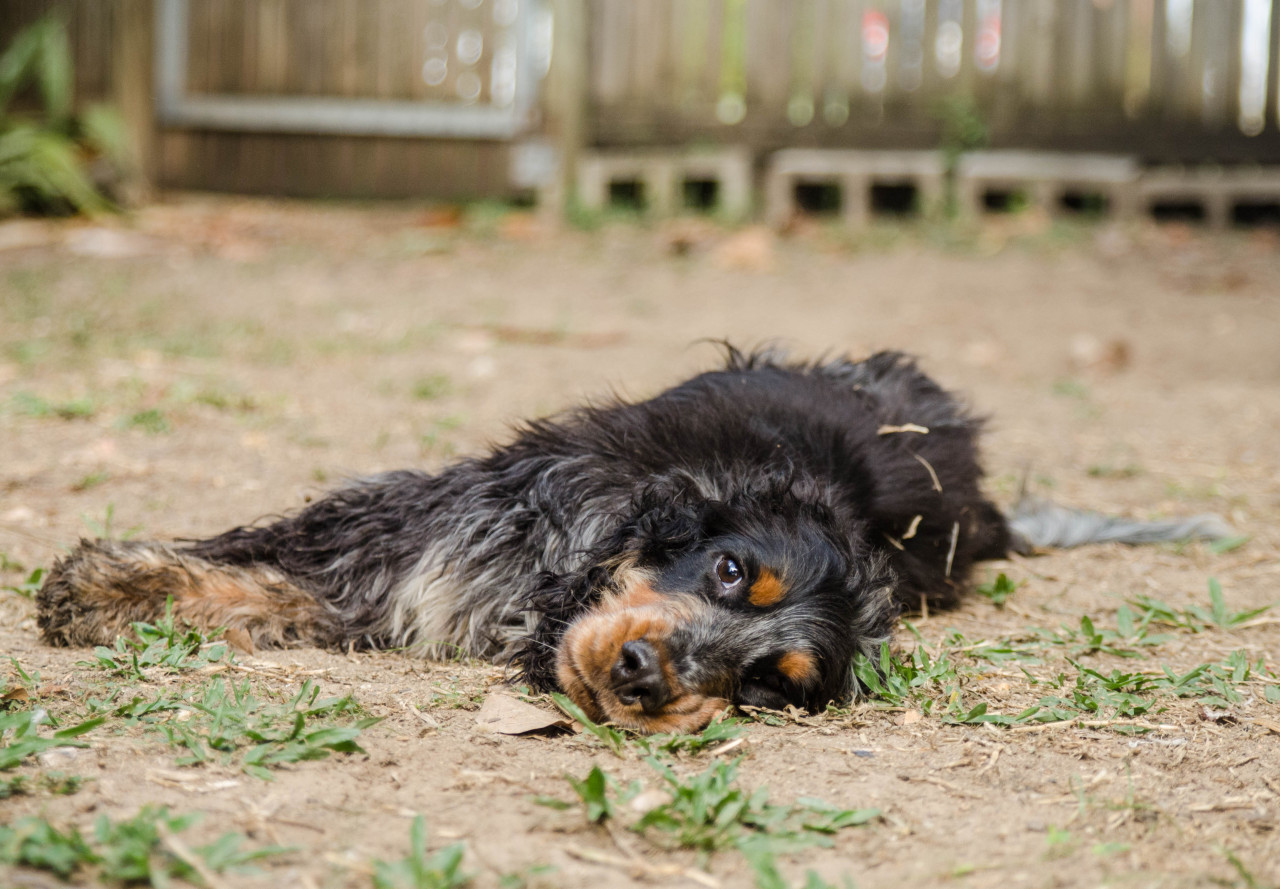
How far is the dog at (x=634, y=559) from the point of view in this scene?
2.58 metres

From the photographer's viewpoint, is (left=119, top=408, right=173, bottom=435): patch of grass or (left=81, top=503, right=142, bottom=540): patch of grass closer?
(left=81, top=503, right=142, bottom=540): patch of grass

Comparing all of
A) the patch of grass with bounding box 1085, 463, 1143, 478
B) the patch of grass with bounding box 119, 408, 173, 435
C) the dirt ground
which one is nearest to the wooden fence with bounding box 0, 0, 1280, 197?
the dirt ground

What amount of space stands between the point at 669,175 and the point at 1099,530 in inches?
248

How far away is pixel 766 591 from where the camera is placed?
2.61 meters

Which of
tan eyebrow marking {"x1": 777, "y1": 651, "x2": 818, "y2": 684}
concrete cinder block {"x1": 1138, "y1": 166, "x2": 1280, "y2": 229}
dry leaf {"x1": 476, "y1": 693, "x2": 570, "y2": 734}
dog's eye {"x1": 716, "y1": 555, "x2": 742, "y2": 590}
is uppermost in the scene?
concrete cinder block {"x1": 1138, "y1": 166, "x2": 1280, "y2": 229}

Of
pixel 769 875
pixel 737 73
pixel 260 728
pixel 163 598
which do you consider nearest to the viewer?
pixel 769 875

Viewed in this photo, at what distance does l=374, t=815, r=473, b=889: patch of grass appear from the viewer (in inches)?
68.9

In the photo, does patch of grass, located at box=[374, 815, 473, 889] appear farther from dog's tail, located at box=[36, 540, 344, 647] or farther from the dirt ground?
dog's tail, located at box=[36, 540, 344, 647]

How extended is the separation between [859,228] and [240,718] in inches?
307

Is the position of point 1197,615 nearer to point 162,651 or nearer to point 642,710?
point 642,710

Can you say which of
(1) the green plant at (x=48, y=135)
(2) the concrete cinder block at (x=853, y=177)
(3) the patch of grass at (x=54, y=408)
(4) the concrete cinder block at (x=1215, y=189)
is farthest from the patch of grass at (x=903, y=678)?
(1) the green plant at (x=48, y=135)

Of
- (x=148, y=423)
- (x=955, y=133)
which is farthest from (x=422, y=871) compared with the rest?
(x=955, y=133)

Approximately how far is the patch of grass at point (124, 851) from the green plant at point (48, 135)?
8.69 metres

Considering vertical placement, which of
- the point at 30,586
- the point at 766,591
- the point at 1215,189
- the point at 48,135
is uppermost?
the point at 48,135
